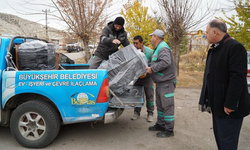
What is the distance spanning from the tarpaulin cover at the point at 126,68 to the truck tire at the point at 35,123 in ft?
3.87

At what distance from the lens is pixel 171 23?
395 inches

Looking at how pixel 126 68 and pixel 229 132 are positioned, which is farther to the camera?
pixel 126 68

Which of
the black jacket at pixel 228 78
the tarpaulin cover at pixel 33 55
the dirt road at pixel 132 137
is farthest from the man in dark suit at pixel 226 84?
the tarpaulin cover at pixel 33 55

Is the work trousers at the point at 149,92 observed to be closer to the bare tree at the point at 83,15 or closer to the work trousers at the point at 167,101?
the work trousers at the point at 167,101

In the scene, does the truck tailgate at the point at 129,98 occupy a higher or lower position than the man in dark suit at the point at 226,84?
lower

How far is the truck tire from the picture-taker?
11.0 feet

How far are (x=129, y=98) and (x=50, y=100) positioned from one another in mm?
1417

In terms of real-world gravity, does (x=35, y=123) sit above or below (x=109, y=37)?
below

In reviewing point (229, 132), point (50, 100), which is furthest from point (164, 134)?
point (50, 100)

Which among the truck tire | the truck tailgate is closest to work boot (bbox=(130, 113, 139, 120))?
the truck tailgate

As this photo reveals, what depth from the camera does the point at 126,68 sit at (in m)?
3.91

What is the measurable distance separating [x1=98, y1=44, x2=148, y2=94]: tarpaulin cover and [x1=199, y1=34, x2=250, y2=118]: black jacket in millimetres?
1407

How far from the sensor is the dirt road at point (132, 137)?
360 cm

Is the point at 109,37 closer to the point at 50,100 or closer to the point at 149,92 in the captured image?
the point at 149,92
